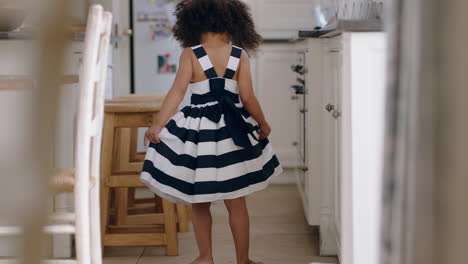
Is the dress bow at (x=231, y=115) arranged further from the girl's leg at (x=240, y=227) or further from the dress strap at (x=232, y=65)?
the girl's leg at (x=240, y=227)

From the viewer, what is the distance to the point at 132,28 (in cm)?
459

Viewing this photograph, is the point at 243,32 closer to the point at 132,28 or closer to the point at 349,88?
the point at 349,88

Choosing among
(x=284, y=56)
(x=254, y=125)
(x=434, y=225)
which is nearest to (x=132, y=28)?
(x=284, y=56)

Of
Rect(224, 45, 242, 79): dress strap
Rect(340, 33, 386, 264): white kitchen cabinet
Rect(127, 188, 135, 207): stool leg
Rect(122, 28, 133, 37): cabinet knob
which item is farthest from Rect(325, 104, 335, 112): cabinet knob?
Rect(122, 28, 133, 37): cabinet knob

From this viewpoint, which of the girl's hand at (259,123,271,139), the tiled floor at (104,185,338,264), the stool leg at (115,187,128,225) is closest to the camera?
the girl's hand at (259,123,271,139)

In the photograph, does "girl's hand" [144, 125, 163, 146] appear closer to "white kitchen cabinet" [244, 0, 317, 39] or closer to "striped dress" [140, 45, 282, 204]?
"striped dress" [140, 45, 282, 204]

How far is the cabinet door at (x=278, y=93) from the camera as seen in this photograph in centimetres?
454

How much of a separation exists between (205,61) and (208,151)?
1.08 ft

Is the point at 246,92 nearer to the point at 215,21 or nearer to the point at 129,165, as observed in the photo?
the point at 215,21

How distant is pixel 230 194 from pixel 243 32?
0.63 metres

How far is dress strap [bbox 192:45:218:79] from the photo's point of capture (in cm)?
244

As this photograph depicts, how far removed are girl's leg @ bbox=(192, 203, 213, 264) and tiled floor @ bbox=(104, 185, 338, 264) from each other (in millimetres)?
203

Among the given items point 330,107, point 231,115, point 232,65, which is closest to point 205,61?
point 232,65

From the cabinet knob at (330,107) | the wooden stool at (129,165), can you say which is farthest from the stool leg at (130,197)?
the cabinet knob at (330,107)
